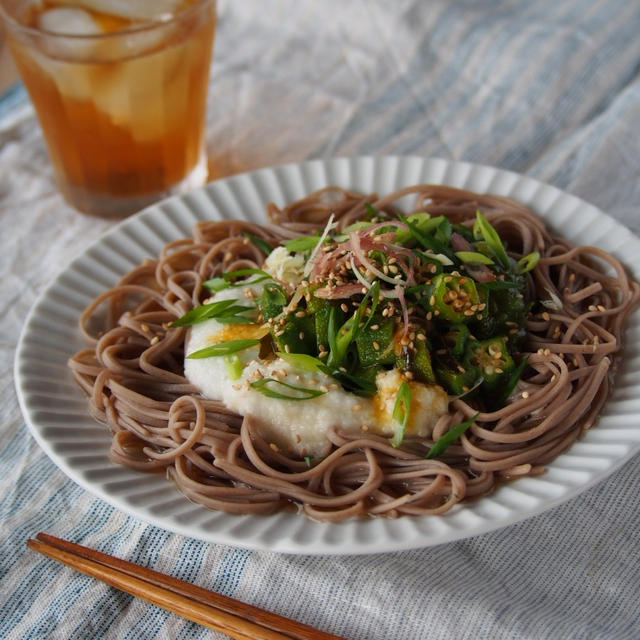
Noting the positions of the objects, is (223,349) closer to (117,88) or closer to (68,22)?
(117,88)

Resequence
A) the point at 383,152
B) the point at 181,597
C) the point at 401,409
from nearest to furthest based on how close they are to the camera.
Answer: the point at 181,597, the point at 401,409, the point at 383,152

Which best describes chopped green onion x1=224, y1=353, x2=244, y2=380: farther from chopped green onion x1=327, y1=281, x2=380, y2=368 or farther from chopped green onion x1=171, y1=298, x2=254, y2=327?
chopped green onion x1=327, y1=281, x2=380, y2=368

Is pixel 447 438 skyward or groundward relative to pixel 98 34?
groundward

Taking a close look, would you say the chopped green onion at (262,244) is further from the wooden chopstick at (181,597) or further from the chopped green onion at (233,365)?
the wooden chopstick at (181,597)

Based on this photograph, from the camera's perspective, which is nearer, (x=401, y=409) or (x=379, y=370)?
(x=401, y=409)

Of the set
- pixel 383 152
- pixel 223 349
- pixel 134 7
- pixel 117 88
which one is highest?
pixel 134 7

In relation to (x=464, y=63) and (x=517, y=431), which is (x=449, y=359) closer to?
(x=517, y=431)

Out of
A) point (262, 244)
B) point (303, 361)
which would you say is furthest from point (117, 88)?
point (303, 361)
